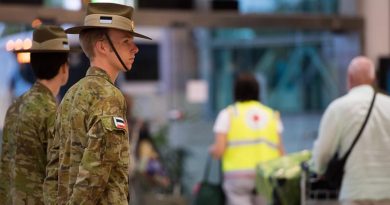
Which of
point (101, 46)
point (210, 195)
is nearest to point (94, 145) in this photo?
point (101, 46)

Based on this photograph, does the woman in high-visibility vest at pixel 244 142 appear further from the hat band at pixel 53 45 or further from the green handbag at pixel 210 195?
the hat band at pixel 53 45

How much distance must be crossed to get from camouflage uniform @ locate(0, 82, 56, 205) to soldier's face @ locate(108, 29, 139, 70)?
2.65 ft

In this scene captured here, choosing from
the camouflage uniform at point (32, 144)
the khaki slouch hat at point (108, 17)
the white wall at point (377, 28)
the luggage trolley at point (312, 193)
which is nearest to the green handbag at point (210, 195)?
the luggage trolley at point (312, 193)

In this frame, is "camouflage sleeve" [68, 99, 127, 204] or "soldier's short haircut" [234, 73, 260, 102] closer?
"camouflage sleeve" [68, 99, 127, 204]

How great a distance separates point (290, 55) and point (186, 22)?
65.2 inches

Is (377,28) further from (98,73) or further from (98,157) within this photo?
(98,157)

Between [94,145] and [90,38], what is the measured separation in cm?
50

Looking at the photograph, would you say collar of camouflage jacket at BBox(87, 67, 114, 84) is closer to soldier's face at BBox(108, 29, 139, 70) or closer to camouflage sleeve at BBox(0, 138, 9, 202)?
soldier's face at BBox(108, 29, 139, 70)

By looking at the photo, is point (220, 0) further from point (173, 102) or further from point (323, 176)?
point (323, 176)

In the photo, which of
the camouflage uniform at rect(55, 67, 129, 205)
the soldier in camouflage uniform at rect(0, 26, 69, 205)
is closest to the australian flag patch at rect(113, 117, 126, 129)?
the camouflage uniform at rect(55, 67, 129, 205)

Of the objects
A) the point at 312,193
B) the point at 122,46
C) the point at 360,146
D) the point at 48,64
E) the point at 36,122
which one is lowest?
the point at 312,193

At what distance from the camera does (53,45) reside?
423cm

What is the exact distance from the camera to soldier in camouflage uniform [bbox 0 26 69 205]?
413cm

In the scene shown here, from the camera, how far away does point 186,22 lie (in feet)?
30.1
